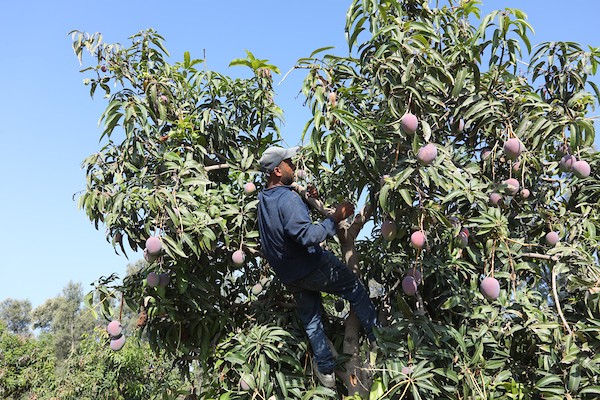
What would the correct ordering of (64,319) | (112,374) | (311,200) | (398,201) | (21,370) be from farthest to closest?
(64,319), (21,370), (112,374), (311,200), (398,201)

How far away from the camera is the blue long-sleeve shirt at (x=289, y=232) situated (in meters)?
2.18

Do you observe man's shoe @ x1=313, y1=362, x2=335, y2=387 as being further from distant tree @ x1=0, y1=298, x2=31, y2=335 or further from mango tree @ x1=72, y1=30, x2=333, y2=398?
distant tree @ x1=0, y1=298, x2=31, y2=335

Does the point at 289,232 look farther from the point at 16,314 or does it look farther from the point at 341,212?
the point at 16,314

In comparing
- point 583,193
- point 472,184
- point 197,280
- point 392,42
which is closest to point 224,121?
point 197,280

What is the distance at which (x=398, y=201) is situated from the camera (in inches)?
78.7

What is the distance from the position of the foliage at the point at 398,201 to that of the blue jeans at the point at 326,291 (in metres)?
0.10

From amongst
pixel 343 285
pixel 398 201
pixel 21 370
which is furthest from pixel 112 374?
pixel 398 201

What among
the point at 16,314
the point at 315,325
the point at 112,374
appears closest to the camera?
the point at 315,325

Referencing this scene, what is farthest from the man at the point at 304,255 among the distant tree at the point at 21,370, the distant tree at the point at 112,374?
the distant tree at the point at 21,370

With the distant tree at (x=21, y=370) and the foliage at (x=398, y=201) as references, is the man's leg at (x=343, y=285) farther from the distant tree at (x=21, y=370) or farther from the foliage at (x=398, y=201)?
the distant tree at (x=21, y=370)

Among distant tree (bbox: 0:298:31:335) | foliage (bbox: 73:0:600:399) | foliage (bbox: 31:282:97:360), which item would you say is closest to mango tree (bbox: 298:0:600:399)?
foliage (bbox: 73:0:600:399)

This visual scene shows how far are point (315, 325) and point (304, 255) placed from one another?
0.31 metres

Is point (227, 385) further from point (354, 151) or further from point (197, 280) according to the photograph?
point (354, 151)

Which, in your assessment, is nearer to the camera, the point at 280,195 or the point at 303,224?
the point at 303,224
